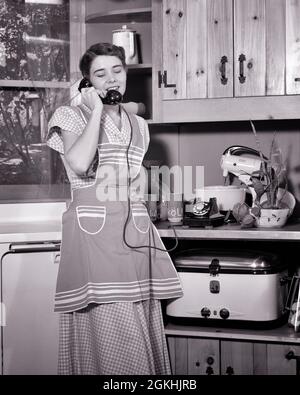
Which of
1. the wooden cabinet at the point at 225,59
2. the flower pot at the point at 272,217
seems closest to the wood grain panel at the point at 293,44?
the wooden cabinet at the point at 225,59

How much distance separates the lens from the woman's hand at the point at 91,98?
79.6 inches

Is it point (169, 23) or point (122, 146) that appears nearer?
point (122, 146)

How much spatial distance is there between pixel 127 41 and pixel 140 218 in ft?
2.99

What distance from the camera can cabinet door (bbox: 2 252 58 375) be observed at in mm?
2340

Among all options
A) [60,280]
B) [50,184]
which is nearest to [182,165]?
[50,184]

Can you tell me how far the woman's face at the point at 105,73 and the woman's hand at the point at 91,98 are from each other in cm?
5

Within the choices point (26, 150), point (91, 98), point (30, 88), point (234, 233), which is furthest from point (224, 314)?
point (30, 88)

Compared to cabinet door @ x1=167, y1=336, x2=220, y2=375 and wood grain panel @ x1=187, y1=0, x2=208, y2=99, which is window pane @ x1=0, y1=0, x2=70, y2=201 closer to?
wood grain panel @ x1=187, y1=0, x2=208, y2=99

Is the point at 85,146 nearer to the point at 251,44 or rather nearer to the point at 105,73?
the point at 105,73

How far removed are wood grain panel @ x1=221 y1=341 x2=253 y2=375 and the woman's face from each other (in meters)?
1.01
